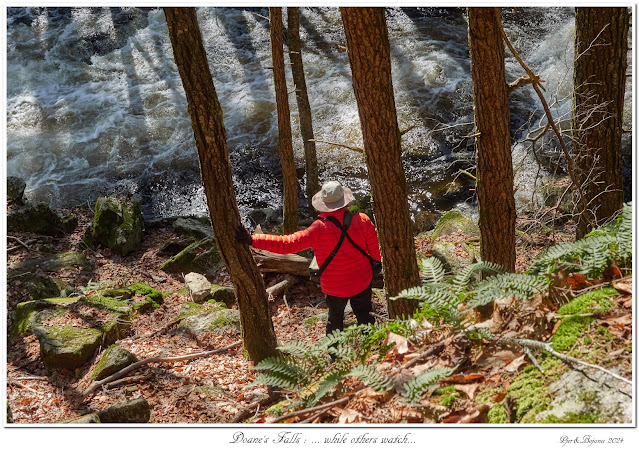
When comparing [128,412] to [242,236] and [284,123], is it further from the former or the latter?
[284,123]

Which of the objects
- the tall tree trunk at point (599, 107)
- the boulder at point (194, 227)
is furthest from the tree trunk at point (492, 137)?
the boulder at point (194, 227)

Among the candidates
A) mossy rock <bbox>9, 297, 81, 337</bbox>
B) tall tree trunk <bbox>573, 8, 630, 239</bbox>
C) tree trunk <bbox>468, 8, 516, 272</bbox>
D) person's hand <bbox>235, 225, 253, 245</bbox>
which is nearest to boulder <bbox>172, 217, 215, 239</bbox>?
mossy rock <bbox>9, 297, 81, 337</bbox>

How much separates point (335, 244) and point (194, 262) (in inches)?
207

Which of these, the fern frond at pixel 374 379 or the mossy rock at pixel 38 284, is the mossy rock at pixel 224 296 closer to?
the mossy rock at pixel 38 284

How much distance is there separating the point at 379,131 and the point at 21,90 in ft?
52.3

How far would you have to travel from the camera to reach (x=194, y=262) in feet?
32.0

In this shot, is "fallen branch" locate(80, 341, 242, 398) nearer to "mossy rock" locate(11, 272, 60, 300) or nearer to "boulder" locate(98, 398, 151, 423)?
"boulder" locate(98, 398, 151, 423)

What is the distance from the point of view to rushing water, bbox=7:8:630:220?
13078 millimetres

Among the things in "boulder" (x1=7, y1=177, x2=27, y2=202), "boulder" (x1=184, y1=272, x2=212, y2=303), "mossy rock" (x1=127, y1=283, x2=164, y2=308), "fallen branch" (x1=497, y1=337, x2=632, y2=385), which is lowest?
"boulder" (x1=184, y1=272, x2=212, y2=303)

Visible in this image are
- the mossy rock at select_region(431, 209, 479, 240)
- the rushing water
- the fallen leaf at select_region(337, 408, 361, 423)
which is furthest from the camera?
the rushing water

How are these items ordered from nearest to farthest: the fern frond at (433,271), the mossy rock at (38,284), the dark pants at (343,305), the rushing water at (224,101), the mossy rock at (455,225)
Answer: the fern frond at (433,271), the dark pants at (343,305), the mossy rock at (38,284), the mossy rock at (455,225), the rushing water at (224,101)

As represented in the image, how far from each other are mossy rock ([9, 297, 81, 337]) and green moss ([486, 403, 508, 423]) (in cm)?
626

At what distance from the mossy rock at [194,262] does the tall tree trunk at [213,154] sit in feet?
14.4

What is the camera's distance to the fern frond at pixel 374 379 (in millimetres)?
2893
